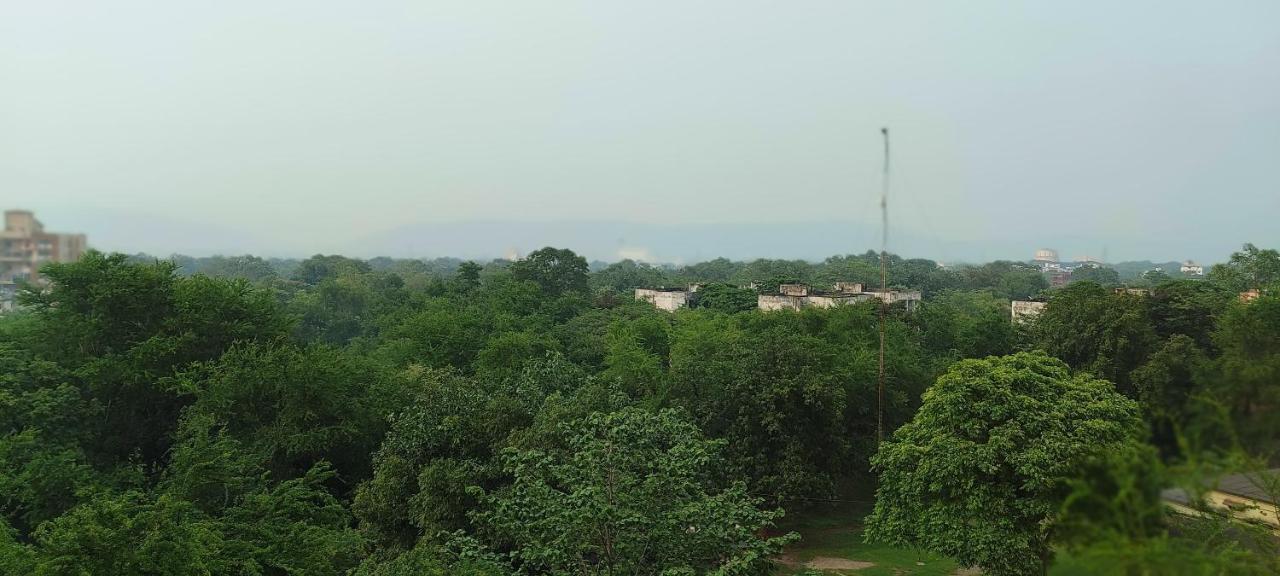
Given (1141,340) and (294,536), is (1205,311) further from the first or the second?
(294,536)

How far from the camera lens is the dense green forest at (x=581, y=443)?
7.86 m

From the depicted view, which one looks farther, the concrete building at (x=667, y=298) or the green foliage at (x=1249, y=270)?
the concrete building at (x=667, y=298)

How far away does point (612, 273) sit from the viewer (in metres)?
83.7

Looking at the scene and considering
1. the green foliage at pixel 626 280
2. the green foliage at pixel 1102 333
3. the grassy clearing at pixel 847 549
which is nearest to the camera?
the grassy clearing at pixel 847 549

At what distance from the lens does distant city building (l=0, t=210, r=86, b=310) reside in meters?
5.36

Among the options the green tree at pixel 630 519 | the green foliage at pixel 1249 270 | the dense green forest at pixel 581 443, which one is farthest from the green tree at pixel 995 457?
the green foliage at pixel 1249 270

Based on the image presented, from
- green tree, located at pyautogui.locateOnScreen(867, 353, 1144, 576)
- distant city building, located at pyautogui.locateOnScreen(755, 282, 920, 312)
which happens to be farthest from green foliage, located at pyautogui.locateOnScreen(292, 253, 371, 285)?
green tree, located at pyautogui.locateOnScreen(867, 353, 1144, 576)

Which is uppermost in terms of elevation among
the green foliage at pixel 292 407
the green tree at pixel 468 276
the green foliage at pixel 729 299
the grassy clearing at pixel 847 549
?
the green tree at pixel 468 276

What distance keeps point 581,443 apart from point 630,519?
212cm

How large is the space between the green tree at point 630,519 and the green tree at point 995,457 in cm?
434

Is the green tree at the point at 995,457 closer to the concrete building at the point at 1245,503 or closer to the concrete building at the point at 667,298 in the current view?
the concrete building at the point at 1245,503

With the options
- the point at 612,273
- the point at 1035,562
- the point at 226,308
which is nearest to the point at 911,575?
the point at 1035,562

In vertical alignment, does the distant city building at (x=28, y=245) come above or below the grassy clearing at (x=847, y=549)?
above

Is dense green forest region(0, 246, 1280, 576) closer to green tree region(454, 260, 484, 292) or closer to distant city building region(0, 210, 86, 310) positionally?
distant city building region(0, 210, 86, 310)
